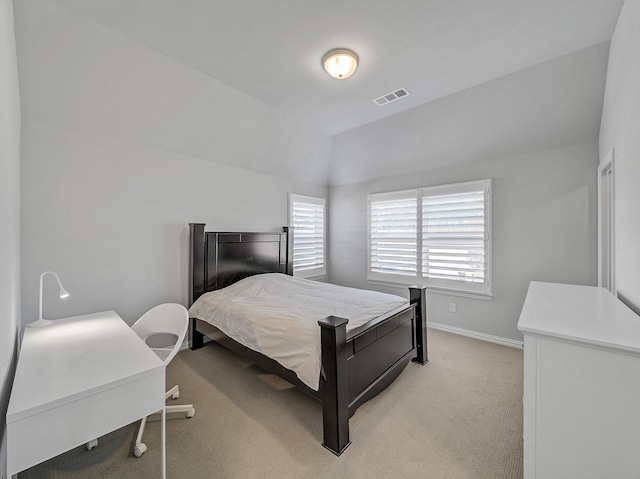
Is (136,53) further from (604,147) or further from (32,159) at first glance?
(604,147)

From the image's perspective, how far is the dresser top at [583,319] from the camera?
44.5 inches

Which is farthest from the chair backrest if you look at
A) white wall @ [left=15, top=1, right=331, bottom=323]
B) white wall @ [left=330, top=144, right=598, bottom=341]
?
white wall @ [left=330, top=144, right=598, bottom=341]

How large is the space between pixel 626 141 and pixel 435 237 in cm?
227

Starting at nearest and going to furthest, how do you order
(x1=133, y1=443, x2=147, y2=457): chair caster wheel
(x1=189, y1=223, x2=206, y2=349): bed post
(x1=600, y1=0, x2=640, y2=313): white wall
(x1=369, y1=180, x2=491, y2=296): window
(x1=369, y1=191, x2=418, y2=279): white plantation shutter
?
(x1=600, y1=0, x2=640, y2=313): white wall → (x1=133, y1=443, x2=147, y2=457): chair caster wheel → (x1=189, y1=223, x2=206, y2=349): bed post → (x1=369, y1=180, x2=491, y2=296): window → (x1=369, y1=191, x2=418, y2=279): white plantation shutter

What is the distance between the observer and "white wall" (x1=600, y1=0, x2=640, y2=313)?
1.55 metres

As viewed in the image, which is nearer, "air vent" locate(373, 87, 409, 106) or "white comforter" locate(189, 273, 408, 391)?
"white comforter" locate(189, 273, 408, 391)

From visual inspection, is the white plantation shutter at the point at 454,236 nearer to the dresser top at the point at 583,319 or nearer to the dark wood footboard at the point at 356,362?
the dark wood footboard at the point at 356,362

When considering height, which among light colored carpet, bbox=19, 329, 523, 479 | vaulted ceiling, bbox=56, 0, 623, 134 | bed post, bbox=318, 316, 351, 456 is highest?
vaulted ceiling, bbox=56, 0, 623, 134

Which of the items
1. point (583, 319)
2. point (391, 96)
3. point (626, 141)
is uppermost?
point (391, 96)

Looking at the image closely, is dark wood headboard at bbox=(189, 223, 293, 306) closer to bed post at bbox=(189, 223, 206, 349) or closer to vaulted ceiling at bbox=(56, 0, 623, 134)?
bed post at bbox=(189, 223, 206, 349)

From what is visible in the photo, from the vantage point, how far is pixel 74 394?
1126 millimetres

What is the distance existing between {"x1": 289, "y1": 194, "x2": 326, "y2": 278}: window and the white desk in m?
3.12

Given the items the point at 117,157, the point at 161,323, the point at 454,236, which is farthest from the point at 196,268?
the point at 454,236

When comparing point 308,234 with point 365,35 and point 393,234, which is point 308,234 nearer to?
point 393,234
